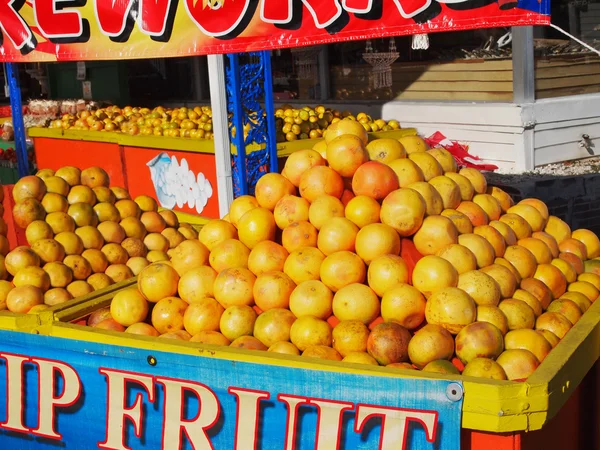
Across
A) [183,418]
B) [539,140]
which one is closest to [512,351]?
[183,418]

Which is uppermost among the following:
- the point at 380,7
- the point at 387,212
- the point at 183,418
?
the point at 380,7

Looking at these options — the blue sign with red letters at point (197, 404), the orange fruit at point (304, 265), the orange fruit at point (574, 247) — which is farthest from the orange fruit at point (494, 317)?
the orange fruit at point (574, 247)

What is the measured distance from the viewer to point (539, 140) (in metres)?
9.77

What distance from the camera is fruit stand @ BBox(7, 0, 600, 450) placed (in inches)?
100.0

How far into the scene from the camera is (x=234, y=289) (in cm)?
329

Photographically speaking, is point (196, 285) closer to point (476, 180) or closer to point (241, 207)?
point (241, 207)

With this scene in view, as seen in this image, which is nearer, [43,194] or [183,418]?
[183,418]

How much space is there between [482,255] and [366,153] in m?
0.82

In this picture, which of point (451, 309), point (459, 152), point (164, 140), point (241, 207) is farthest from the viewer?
point (459, 152)

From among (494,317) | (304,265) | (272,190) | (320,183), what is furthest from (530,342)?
(272,190)

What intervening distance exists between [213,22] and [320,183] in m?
2.16

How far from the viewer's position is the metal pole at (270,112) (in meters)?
7.61

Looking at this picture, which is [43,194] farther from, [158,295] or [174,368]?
[174,368]

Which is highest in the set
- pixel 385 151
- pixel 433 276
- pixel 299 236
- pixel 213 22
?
pixel 213 22
